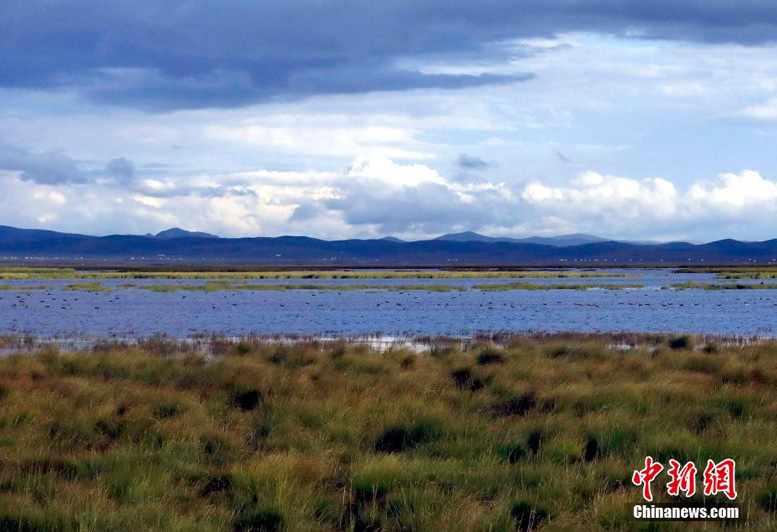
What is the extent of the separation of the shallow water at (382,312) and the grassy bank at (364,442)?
56.7 ft

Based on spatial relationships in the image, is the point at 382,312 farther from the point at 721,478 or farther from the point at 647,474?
the point at 721,478

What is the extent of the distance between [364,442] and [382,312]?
38.6 m

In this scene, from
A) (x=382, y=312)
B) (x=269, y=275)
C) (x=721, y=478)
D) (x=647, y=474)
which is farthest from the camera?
(x=269, y=275)

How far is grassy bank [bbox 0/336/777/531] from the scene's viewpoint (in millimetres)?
9453

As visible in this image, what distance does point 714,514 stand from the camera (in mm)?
9555

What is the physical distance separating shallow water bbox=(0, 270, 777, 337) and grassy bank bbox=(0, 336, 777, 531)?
56.7ft

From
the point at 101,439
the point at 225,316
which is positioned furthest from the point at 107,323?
the point at 101,439

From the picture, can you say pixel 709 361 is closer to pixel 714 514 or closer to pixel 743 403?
pixel 743 403

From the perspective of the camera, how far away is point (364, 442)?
1279 centimetres

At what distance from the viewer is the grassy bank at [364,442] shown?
9.45 meters

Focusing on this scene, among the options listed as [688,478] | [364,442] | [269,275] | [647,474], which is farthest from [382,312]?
[269,275]

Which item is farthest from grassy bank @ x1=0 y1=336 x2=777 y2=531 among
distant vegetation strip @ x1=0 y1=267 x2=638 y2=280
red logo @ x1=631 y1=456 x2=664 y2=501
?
distant vegetation strip @ x1=0 y1=267 x2=638 y2=280

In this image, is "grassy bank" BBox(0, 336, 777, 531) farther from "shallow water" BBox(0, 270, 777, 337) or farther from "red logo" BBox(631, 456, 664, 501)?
"shallow water" BBox(0, 270, 777, 337)

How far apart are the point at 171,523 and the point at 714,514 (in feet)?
17.7
